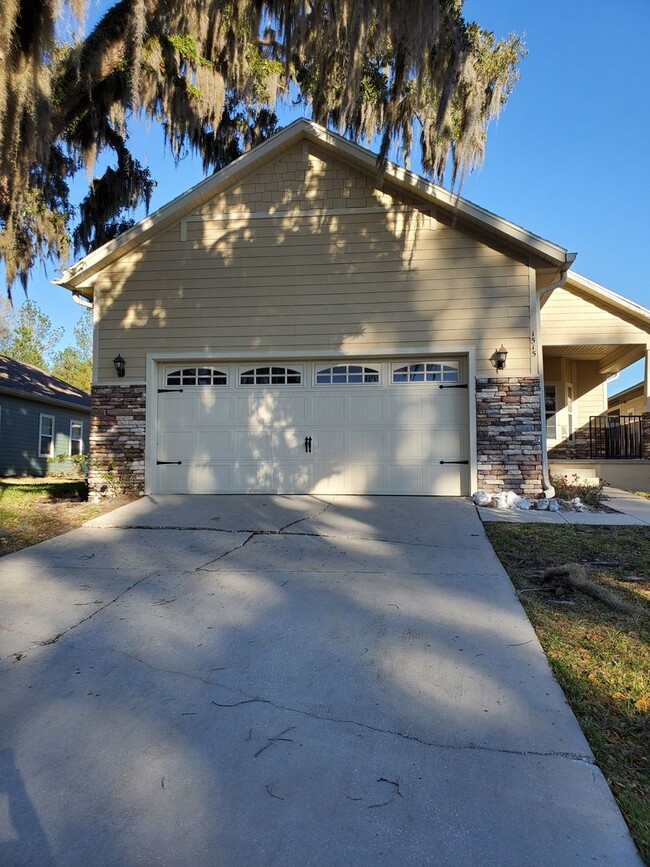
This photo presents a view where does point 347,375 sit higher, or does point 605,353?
point 605,353

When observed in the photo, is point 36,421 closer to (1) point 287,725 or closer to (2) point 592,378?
(2) point 592,378

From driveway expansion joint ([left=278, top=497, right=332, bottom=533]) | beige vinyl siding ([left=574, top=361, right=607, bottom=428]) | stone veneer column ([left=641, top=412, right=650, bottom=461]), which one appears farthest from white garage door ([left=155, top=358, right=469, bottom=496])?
beige vinyl siding ([left=574, top=361, right=607, bottom=428])

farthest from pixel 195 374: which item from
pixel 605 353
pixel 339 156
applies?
pixel 605 353

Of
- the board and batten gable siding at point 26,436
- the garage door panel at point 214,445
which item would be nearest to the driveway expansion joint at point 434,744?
the garage door panel at point 214,445

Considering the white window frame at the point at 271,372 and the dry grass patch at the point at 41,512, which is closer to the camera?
the dry grass patch at the point at 41,512

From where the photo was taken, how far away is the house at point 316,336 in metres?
8.77

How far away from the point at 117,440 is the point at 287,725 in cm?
771

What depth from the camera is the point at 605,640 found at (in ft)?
11.4

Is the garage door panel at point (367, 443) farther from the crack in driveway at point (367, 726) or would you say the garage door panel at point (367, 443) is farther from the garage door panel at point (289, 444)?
the crack in driveway at point (367, 726)

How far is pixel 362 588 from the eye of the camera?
14.9 ft

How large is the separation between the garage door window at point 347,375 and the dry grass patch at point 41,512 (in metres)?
3.71

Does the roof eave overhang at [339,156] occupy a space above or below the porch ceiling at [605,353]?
above

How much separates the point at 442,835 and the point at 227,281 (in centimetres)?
863

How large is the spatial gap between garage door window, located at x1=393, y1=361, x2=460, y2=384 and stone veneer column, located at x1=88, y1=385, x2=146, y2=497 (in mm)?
4297
